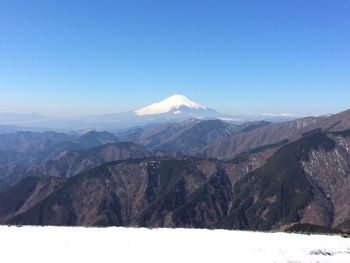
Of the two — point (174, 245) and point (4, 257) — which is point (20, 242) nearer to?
point (4, 257)

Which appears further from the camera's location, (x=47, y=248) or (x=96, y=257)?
(x=47, y=248)

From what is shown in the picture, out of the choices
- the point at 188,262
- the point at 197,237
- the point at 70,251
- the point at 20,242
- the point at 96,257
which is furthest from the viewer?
the point at 197,237

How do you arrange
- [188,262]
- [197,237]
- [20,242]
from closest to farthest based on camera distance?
[188,262] < [20,242] < [197,237]

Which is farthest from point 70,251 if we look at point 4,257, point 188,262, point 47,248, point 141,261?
point 188,262

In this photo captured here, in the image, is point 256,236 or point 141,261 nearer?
point 141,261

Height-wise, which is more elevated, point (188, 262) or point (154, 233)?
point (188, 262)

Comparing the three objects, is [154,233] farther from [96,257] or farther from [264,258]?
[264,258]

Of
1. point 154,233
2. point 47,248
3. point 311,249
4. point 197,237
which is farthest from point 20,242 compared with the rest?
point 311,249
